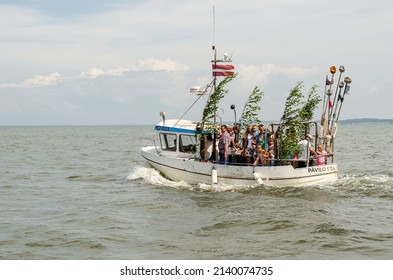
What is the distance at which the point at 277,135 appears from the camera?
22078 millimetres

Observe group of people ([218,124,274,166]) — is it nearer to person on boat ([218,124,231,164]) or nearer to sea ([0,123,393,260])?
person on boat ([218,124,231,164])

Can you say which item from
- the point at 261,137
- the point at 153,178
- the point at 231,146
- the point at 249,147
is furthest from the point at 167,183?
the point at 261,137

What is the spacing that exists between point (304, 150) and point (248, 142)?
226cm

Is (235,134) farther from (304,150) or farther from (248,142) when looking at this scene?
(304,150)

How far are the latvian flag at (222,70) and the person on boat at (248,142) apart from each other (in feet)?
8.85

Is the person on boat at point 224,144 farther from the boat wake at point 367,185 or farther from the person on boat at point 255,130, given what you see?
the boat wake at point 367,185

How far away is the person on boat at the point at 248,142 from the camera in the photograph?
22.1 meters

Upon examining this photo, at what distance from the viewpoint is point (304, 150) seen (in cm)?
2197

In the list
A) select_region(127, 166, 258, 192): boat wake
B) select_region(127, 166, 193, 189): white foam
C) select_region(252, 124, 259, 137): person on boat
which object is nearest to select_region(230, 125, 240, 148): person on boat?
select_region(252, 124, 259, 137): person on boat
